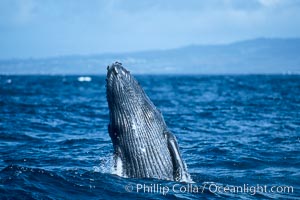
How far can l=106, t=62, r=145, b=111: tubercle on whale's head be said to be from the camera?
25.1 ft

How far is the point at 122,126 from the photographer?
7.62 m

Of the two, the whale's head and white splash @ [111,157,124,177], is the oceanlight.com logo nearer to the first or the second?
white splash @ [111,157,124,177]

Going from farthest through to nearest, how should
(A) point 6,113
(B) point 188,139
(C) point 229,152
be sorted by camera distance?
(A) point 6,113 → (B) point 188,139 → (C) point 229,152

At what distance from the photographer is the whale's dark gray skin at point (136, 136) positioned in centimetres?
765

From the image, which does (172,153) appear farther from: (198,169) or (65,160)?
(65,160)

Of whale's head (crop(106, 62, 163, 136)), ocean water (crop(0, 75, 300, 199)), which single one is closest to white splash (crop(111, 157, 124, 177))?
ocean water (crop(0, 75, 300, 199))

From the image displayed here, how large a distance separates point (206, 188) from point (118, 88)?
2206 mm

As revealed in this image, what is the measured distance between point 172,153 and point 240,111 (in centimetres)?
1543

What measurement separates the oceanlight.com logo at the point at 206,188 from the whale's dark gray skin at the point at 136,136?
0.83 feet

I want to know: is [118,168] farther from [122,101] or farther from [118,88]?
[118,88]

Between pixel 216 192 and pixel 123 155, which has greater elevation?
pixel 123 155

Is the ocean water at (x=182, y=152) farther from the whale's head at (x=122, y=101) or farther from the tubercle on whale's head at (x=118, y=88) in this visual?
the tubercle on whale's head at (x=118, y=88)

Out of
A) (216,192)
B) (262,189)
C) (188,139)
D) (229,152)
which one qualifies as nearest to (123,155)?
(216,192)

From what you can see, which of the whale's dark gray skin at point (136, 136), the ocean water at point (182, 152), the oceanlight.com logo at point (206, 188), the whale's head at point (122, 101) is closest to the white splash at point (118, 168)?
the whale's dark gray skin at point (136, 136)
